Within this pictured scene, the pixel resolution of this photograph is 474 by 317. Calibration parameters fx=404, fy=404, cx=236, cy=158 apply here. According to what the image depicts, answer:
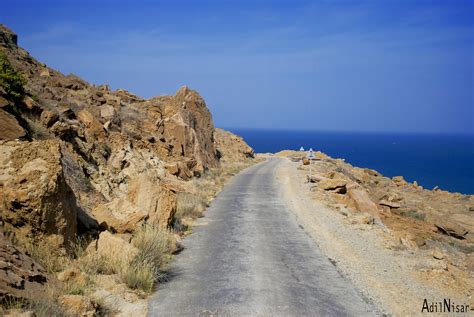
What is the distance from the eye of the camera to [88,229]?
9641 mm

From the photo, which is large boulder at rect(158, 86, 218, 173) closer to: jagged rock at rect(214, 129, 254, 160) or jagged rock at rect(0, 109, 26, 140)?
jagged rock at rect(214, 129, 254, 160)

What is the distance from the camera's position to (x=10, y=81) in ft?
44.3

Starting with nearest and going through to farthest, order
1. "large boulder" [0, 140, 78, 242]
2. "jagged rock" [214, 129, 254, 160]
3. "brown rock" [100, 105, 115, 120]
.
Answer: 1. "large boulder" [0, 140, 78, 242]
2. "brown rock" [100, 105, 115, 120]
3. "jagged rock" [214, 129, 254, 160]

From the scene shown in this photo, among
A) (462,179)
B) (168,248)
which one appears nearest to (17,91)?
(168,248)

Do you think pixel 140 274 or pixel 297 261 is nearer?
pixel 140 274

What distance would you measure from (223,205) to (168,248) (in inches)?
352

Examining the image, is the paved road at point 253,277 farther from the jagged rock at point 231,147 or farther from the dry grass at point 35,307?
the jagged rock at point 231,147

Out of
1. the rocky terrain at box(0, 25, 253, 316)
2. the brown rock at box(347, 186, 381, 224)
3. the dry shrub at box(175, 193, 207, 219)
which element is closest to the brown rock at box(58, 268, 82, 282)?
the rocky terrain at box(0, 25, 253, 316)

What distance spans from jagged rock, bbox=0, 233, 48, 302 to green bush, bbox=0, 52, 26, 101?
8000 millimetres

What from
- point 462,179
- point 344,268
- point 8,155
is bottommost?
point 462,179

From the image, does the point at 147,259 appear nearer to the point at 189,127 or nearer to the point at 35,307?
the point at 35,307

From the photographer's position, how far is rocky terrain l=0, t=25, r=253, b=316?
6965mm

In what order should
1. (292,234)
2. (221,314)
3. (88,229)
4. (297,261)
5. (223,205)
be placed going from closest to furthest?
1. (221,314)
2. (88,229)
3. (297,261)
4. (292,234)
5. (223,205)

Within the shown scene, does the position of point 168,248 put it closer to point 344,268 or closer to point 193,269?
point 193,269
